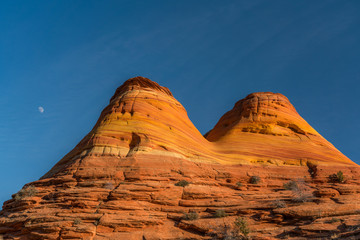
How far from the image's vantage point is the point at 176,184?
69.2 ft

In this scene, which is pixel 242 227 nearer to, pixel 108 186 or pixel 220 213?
pixel 220 213

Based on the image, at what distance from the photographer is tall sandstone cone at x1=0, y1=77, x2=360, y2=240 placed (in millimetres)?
16609

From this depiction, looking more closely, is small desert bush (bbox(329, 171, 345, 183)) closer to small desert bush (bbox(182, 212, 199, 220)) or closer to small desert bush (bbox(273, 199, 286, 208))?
small desert bush (bbox(273, 199, 286, 208))

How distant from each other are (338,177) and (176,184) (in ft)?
48.3

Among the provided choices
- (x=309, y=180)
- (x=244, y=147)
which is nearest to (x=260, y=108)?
(x=244, y=147)

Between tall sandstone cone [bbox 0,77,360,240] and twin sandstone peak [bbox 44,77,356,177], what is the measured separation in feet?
0.37

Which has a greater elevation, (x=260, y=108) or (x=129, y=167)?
(x=260, y=108)

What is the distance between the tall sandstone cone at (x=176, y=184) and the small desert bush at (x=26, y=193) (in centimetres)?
7

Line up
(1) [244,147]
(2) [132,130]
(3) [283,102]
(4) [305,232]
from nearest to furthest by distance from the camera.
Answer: (4) [305,232] → (2) [132,130] → (1) [244,147] → (3) [283,102]

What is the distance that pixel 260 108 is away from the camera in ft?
115

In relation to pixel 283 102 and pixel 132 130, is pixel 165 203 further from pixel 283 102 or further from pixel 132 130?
pixel 283 102

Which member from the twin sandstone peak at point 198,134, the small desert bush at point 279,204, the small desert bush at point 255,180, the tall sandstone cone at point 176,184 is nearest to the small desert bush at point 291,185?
the tall sandstone cone at point 176,184

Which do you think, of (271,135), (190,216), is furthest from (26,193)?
(271,135)

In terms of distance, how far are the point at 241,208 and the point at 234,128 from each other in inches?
651
